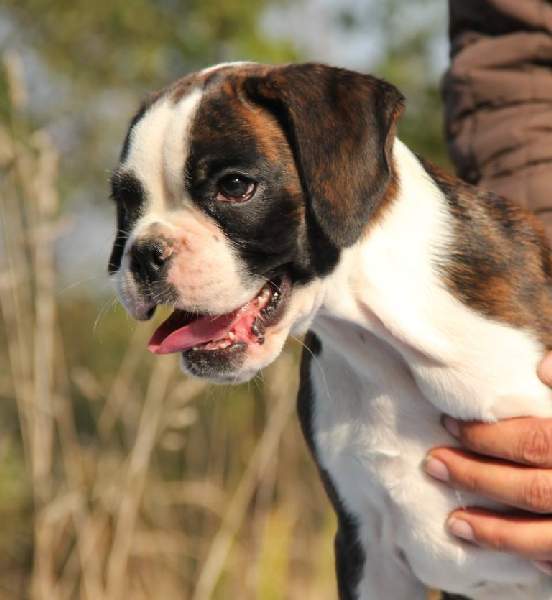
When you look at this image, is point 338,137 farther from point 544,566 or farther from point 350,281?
point 544,566

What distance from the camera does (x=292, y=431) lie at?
15.4 ft

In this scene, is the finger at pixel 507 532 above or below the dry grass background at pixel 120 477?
above

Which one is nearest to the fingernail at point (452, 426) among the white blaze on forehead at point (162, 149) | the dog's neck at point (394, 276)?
the dog's neck at point (394, 276)

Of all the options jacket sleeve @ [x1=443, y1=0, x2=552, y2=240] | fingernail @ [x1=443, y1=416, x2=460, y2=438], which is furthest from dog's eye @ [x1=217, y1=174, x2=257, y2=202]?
jacket sleeve @ [x1=443, y1=0, x2=552, y2=240]

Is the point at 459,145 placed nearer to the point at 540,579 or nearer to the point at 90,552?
the point at 540,579

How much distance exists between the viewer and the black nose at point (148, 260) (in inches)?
81.1

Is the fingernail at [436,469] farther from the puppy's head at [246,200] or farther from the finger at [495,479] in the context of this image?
the puppy's head at [246,200]

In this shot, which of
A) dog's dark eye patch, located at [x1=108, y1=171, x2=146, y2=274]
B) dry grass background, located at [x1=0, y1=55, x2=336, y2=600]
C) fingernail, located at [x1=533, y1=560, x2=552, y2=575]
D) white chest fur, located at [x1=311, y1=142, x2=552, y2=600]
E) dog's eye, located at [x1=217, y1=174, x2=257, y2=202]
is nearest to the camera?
dog's eye, located at [x1=217, y1=174, x2=257, y2=202]

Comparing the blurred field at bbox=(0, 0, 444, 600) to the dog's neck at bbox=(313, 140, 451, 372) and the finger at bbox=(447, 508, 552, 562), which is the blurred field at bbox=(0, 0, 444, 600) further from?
the finger at bbox=(447, 508, 552, 562)

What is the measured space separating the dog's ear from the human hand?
534 mm

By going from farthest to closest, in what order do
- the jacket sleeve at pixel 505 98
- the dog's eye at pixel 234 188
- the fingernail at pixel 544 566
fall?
the jacket sleeve at pixel 505 98
the fingernail at pixel 544 566
the dog's eye at pixel 234 188

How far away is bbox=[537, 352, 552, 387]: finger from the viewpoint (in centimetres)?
228

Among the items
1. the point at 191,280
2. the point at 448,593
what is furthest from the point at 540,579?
the point at 191,280

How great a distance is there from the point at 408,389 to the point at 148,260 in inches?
25.8
